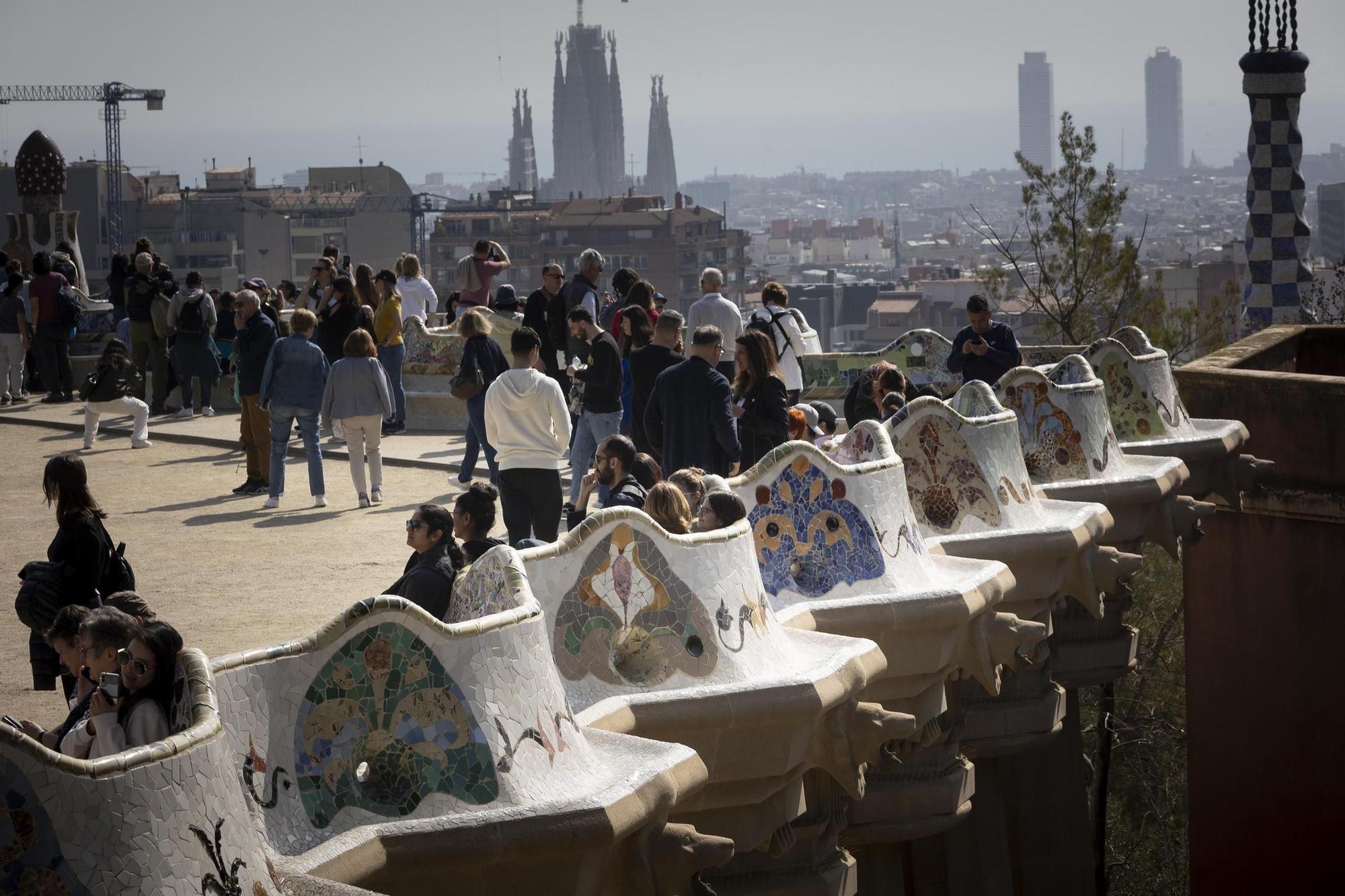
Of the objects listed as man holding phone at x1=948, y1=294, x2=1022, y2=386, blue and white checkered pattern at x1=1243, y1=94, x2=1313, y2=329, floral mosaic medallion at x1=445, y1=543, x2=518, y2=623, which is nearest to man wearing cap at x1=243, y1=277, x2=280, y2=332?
man holding phone at x1=948, y1=294, x2=1022, y2=386

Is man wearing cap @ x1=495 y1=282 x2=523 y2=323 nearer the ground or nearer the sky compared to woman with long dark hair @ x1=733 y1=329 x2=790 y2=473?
nearer the sky

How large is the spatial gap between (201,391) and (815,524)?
11730mm

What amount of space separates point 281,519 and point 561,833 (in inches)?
318

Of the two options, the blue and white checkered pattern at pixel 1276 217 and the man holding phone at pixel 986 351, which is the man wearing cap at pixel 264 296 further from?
the blue and white checkered pattern at pixel 1276 217

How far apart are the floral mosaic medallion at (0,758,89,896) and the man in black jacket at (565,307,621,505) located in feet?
23.8

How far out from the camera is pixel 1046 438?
13047 millimetres

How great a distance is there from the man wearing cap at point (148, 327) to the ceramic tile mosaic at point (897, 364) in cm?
604

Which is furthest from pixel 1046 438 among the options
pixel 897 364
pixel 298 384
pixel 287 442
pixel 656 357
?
pixel 287 442

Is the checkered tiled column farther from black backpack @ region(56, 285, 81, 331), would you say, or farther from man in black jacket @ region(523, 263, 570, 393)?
black backpack @ region(56, 285, 81, 331)

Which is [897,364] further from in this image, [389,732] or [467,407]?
[389,732]

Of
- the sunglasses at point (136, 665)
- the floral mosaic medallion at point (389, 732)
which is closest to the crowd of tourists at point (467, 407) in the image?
the sunglasses at point (136, 665)

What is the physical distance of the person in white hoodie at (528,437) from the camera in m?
10.9

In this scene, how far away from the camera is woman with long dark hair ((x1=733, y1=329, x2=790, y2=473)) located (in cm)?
1052

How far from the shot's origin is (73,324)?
2059 cm
